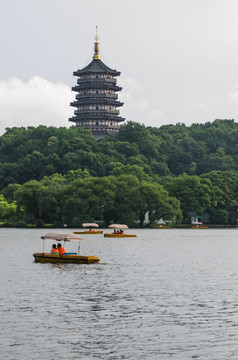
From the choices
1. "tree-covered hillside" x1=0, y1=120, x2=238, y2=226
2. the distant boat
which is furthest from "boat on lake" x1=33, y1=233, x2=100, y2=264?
the distant boat

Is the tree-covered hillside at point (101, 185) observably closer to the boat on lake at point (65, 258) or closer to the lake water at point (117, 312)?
the boat on lake at point (65, 258)

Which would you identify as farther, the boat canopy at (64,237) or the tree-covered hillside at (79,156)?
the tree-covered hillside at (79,156)

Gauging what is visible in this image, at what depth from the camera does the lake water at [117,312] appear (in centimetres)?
2420

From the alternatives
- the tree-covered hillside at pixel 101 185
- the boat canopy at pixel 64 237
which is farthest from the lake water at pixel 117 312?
the tree-covered hillside at pixel 101 185

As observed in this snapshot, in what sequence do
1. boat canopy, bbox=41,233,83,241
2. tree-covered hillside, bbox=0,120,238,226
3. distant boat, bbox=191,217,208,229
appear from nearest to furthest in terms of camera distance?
boat canopy, bbox=41,233,83,241
tree-covered hillside, bbox=0,120,238,226
distant boat, bbox=191,217,208,229

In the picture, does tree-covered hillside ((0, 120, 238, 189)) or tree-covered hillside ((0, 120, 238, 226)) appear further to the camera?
tree-covered hillside ((0, 120, 238, 189))

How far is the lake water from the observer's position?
2420 centimetres

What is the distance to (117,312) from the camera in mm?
31625

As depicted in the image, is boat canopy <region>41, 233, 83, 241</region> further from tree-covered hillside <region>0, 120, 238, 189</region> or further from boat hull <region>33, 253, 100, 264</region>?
tree-covered hillside <region>0, 120, 238, 189</region>

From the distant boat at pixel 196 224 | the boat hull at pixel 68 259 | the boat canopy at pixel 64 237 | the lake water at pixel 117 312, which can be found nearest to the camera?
the lake water at pixel 117 312

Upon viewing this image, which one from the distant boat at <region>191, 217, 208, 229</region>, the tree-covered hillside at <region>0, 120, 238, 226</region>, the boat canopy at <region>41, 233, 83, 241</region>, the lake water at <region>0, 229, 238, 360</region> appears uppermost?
the tree-covered hillside at <region>0, 120, 238, 226</region>

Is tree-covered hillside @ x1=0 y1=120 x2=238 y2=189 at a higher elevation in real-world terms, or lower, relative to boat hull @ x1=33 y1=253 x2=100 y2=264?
higher

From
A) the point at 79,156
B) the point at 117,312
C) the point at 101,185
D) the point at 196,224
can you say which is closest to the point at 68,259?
the point at 117,312

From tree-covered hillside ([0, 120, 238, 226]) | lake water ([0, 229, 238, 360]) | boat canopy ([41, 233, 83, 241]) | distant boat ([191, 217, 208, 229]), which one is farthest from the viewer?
distant boat ([191, 217, 208, 229])
